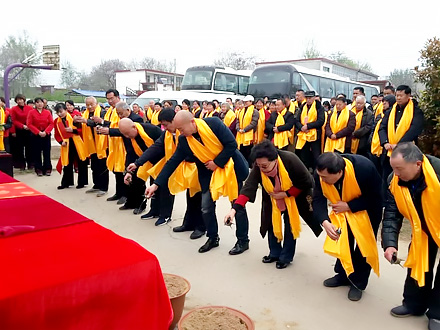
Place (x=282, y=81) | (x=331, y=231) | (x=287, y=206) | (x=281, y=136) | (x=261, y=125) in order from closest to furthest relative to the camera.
→ 1. (x=331, y=231)
2. (x=287, y=206)
3. (x=281, y=136)
4. (x=261, y=125)
5. (x=282, y=81)

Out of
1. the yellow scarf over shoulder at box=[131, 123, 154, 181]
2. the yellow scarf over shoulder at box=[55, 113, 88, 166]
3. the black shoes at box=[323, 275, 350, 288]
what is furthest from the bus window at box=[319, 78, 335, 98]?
the black shoes at box=[323, 275, 350, 288]

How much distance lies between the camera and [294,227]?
11.5 feet

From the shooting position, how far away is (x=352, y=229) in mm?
2953

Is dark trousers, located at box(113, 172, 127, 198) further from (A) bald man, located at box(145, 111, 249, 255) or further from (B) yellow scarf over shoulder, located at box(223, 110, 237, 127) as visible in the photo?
(B) yellow scarf over shoulder, located at box(223, 110, 237, 127)

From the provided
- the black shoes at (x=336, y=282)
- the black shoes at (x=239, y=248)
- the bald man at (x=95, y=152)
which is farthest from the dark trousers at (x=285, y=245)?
the bald man at (x=95, y=152)

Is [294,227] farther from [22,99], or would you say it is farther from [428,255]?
[22,99]

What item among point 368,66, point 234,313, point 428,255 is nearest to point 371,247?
point 428,255

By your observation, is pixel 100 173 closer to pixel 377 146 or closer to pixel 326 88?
pixel 377 146

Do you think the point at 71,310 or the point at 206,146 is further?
the point at 206,146

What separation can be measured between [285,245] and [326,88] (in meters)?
Answer: 13.1

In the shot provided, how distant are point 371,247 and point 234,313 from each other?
1.17 metres

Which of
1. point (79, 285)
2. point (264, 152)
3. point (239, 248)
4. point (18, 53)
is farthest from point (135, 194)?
point (18, 53)

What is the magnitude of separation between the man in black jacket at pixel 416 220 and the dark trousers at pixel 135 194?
3.66 metres

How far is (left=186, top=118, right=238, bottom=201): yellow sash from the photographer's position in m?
3.92
